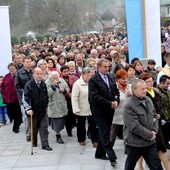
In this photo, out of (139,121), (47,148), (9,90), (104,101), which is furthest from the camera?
(9,90)

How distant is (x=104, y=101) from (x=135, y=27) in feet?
20.0

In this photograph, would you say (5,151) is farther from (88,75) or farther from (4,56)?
(4,56)

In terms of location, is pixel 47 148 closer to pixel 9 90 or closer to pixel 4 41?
pixel 9 90

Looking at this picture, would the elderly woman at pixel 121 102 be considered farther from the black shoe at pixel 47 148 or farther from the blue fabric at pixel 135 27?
the blue fabric at pixel 135 27

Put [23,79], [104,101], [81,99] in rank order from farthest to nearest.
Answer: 1. [23,79]
2. [81,99]
3. [104,101]

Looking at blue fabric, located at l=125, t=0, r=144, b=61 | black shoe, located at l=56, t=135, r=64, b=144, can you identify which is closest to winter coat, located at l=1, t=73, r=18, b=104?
black shoe, located at l=56, t=135, r=64, b=144

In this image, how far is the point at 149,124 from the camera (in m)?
5.54

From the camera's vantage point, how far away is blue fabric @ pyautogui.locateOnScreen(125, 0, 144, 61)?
40.4ft

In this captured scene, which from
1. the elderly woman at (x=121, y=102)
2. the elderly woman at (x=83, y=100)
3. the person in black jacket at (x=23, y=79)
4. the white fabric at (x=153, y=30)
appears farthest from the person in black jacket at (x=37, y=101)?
the white fabric at (x=153, y=30)

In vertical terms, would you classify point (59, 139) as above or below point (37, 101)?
below

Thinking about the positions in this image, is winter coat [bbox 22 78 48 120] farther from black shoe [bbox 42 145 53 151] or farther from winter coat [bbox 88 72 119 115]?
winter coat [bbox 88 72 119 115]

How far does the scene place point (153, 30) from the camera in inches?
491

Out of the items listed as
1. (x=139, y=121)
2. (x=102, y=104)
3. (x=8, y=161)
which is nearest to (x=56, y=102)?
(x=8, y=161)

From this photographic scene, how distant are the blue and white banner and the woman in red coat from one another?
3.98m
